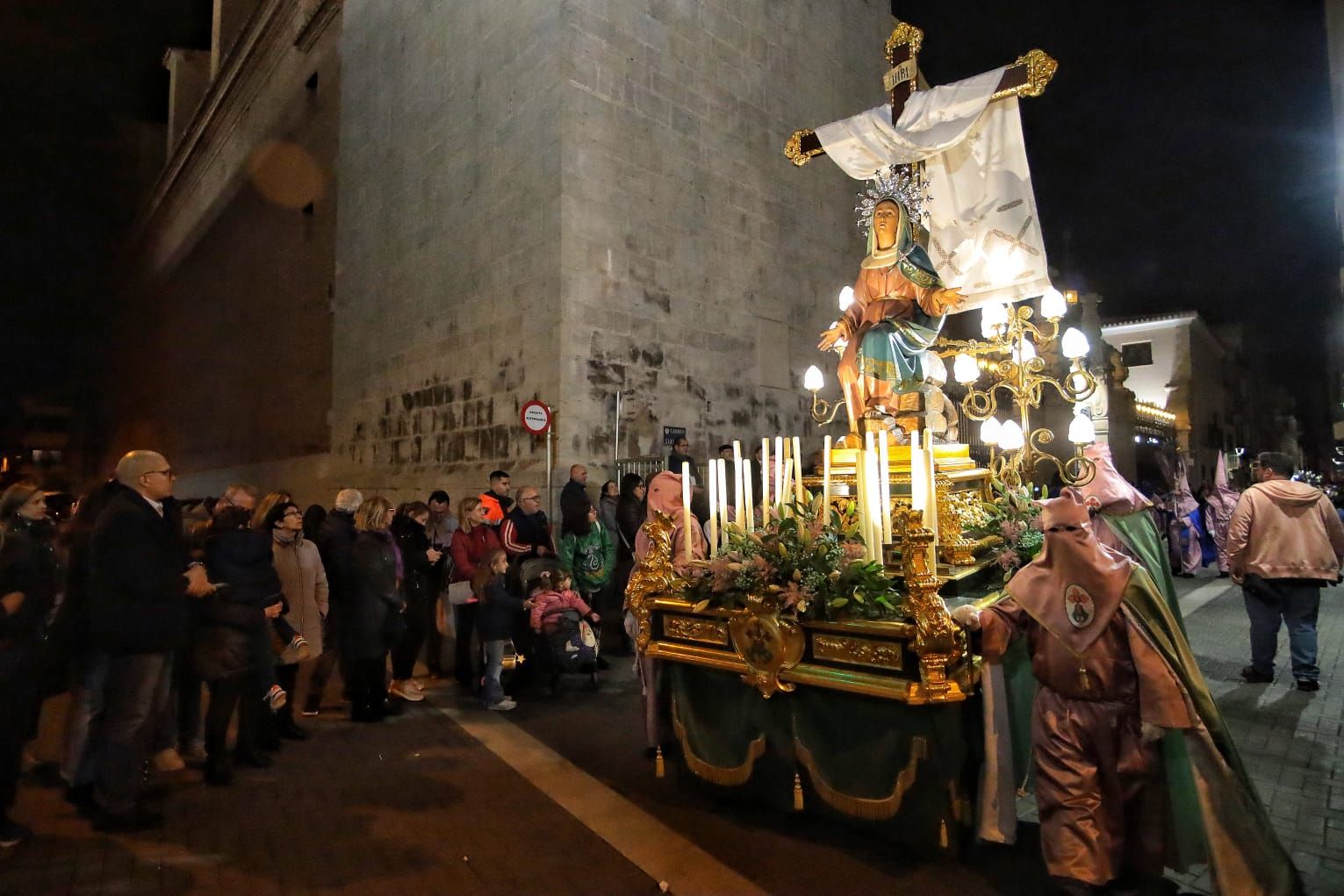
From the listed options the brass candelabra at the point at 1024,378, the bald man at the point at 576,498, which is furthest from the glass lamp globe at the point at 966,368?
the bald man at the point at 576,498

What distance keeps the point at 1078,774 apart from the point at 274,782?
4.30 m

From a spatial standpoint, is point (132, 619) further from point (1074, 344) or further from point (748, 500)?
point (1074, 344)

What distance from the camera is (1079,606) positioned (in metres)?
2.87

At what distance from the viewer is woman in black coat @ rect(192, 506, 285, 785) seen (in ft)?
14.3

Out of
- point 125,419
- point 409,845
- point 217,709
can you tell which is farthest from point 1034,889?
point 125,419

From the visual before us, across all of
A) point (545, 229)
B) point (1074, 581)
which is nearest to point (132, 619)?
point (1074, 581)

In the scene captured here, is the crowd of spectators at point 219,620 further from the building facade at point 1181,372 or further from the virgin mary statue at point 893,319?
the building facade at point 1181,372

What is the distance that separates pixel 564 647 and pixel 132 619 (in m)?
3.17

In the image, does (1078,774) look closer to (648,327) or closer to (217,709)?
(217,709)

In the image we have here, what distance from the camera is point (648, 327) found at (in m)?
10.6

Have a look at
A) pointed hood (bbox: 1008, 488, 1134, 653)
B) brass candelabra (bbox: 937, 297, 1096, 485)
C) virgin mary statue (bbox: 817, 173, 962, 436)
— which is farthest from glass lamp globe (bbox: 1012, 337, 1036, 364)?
pointed hood (bbox: 1008, 488, 1134, 653)

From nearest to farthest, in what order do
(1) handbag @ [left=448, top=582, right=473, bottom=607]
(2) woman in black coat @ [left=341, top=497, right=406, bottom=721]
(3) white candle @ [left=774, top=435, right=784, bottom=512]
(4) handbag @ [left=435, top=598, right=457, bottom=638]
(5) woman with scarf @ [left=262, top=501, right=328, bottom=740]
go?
(3) white candle @ [left=774, top=435, right=784, bottom=512] → (5) woman with scarf @ [left=262, top=501, right=328, bottom=740] → (2) woman in black coat @ [left=341, top=497, right=406, bottom=721] → (1) handbag @ [left=448, top=582, right=473, bottom=607] → (4) handbag @ [left=435, top=598, right=457, bottom=638]

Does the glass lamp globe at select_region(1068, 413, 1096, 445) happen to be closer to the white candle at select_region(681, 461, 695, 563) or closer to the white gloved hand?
the white gloved hand

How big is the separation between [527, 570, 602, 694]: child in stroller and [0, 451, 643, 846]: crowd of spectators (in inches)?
1.5
